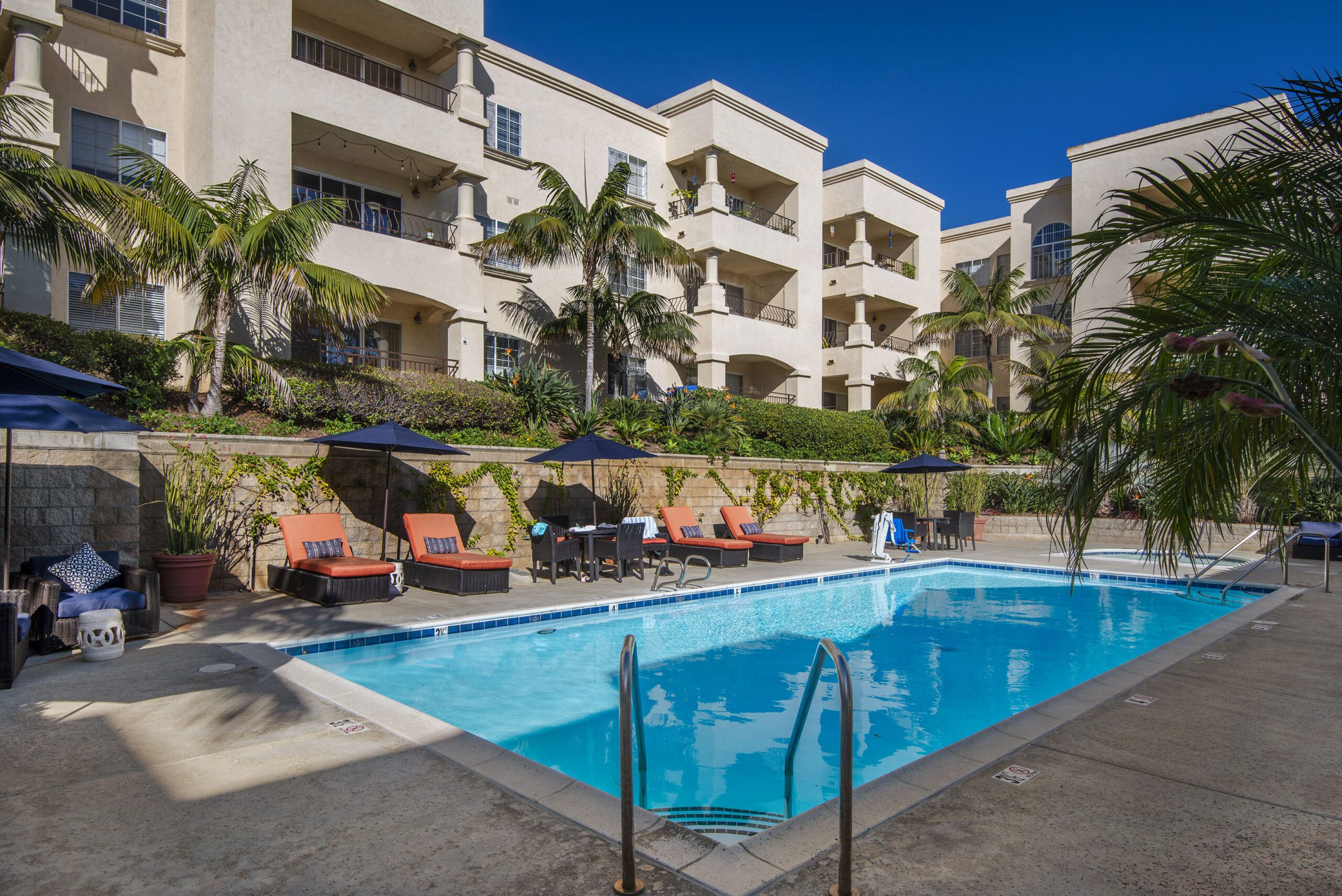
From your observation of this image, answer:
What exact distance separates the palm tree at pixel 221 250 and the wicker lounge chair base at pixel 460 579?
13.5 feet

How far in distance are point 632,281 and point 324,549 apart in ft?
46.3

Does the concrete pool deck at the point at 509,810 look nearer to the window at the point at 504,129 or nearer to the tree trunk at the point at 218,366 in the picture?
the tree trunk at the point at 218,366

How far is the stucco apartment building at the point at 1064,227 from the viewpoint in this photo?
2475cm

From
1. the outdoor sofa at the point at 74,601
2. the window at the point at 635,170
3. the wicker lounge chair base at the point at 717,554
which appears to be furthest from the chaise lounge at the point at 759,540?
the window at the point at 635,170

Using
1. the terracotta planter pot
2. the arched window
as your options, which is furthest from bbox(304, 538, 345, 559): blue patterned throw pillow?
the arched window

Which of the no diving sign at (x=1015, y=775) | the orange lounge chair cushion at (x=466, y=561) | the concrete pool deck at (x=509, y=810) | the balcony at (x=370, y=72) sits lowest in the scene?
the no diving sign at (x=1015, y=775)

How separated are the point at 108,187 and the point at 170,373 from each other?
3808mm

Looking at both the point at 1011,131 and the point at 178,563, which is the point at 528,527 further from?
the point at 1011,131

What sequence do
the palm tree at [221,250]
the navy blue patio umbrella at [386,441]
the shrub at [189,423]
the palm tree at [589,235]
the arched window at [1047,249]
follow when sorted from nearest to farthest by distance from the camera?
the navy blue patio umbrella at [386,441], the palm tree at [221,250], the shrub at [189,423], the palm tree at [589,235], the arched window at [1047,249]

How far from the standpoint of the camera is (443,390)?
48.3ft

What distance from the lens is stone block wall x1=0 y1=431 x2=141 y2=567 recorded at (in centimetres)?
796

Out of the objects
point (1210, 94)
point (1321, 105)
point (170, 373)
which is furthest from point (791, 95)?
point (1321, 105)

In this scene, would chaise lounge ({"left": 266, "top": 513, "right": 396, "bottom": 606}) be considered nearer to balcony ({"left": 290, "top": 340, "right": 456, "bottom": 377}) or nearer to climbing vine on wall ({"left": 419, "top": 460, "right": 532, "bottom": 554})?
climbing vine on wall ({"left": 419, "top": 460, "right": 532, "bottom": 554})

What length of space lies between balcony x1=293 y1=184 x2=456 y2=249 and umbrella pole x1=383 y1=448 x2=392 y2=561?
21.3ft
